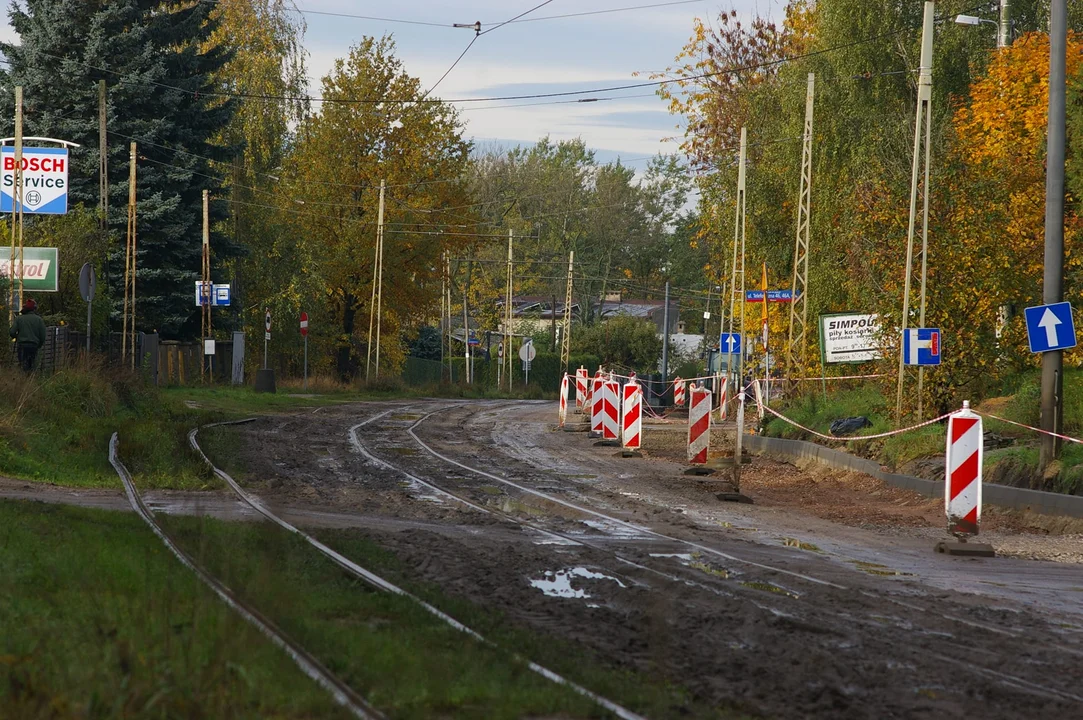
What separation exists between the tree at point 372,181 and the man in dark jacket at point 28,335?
31.4m

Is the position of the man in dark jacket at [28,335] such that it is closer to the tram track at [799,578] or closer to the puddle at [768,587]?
the tram track at [799,578]

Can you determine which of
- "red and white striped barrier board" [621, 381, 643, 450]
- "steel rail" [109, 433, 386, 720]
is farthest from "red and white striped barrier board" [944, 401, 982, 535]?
"red and white striped barrier board" [621, 381, 643, 450]

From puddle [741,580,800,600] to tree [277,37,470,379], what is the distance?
4684cm

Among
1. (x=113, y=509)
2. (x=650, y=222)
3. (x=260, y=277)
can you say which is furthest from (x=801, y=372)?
(x=650, y=222)

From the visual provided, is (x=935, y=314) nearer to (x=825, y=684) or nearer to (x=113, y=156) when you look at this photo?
(x=825, y=684)

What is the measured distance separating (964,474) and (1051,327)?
337 centimetres

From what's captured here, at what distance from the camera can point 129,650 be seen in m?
5.46

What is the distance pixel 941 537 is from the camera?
1318 centimetres

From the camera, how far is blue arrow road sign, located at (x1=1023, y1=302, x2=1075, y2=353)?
14.9 m

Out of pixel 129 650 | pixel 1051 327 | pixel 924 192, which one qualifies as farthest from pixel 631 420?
pixel 129 650

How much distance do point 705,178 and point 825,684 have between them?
43988 mm

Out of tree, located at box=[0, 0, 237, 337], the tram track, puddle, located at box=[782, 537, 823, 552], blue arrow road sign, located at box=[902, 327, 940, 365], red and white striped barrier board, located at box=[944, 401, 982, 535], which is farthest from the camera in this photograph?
tree, located at box=[0, 0, 237, 337]

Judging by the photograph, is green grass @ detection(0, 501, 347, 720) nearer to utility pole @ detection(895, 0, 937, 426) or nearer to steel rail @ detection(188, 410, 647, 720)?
steel rail @ detection(188, 410, 647, 720)

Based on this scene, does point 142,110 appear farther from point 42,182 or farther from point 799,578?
point 799,578
